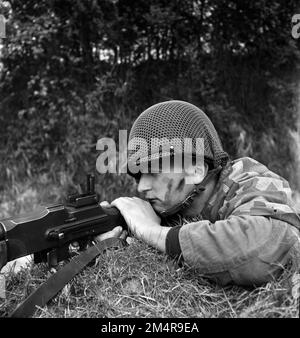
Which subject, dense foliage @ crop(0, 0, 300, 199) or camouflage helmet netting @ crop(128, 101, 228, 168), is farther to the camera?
dense foliage @ crop(0, 0, 300, 199)

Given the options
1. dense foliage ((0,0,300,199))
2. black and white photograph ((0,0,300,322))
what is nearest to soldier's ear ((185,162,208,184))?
black and white photograph ((0,0,300,322))

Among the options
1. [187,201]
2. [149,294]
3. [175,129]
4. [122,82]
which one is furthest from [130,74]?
[149,294]

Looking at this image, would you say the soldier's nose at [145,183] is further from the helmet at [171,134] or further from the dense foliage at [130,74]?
the dense foliage at [130,74]

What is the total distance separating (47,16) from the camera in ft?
18.9

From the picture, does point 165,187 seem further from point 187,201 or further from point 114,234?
point 114,234

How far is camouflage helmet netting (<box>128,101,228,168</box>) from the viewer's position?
7.25 feet

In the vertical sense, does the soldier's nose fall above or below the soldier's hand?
above

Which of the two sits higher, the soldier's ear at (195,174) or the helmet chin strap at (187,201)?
the soldier's ear at (195,174)

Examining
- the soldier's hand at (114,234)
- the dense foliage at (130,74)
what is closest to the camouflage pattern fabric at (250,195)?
the soldier's hand at (114,234)

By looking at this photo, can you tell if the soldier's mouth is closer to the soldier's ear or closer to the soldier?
the soldier

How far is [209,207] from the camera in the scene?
2320 millimetres

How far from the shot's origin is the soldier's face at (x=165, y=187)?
2.23 m

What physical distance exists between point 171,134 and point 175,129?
39 mm

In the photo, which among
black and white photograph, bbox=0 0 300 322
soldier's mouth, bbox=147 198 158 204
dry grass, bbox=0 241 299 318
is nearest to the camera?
dry grass, bbox=0 241 299 318
